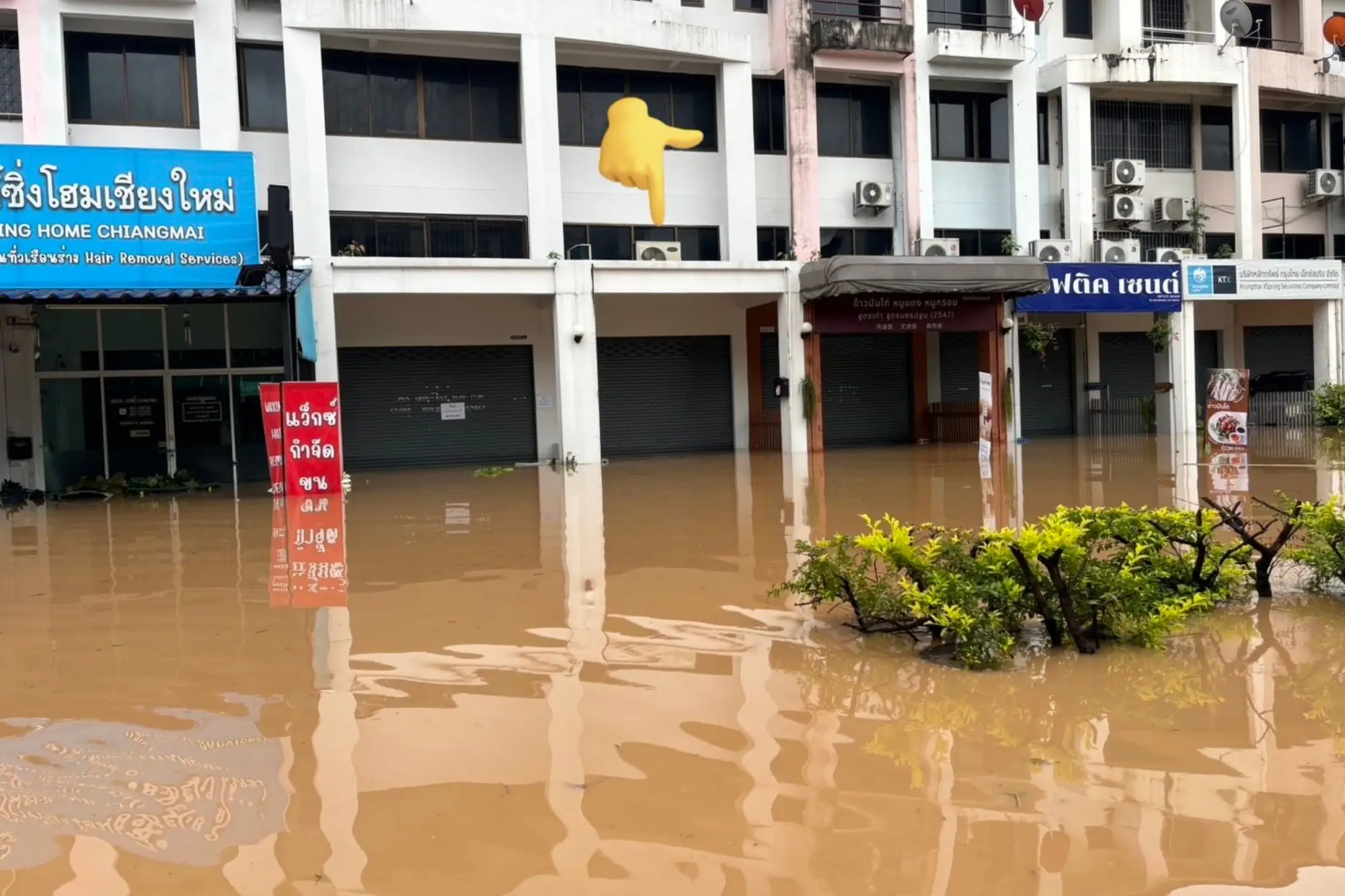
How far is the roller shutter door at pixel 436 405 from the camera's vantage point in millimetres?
21359

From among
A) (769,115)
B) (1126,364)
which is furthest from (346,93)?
(1126,364)

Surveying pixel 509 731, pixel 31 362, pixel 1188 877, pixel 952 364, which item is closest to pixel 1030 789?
pixel 1188 877

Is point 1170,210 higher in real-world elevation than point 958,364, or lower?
higher

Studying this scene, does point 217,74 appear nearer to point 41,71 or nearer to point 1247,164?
point 41,71

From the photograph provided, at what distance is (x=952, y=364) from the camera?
25.0m

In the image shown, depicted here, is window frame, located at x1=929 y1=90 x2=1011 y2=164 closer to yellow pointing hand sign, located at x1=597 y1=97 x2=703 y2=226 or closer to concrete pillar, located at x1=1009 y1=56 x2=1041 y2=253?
concrete pillar, located at x1=1009 y1=56 x2=1041 y2=253

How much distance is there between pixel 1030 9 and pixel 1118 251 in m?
5.32

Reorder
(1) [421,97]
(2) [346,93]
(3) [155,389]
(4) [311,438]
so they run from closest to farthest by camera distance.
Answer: (4) [311,438], (3) [155,389], (2) [346,93], (1) [421,97]

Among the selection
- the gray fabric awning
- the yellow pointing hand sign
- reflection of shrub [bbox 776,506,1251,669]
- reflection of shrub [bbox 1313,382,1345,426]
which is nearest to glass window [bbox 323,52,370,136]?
the yellow pointing hand sign

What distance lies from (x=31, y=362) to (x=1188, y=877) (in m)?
19.6

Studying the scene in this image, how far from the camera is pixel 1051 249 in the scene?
22.9 m

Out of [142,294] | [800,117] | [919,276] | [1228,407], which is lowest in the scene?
[1228,407]

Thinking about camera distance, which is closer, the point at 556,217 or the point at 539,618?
the point at 539,618

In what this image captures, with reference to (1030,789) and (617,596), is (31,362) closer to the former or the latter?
(617,596)
